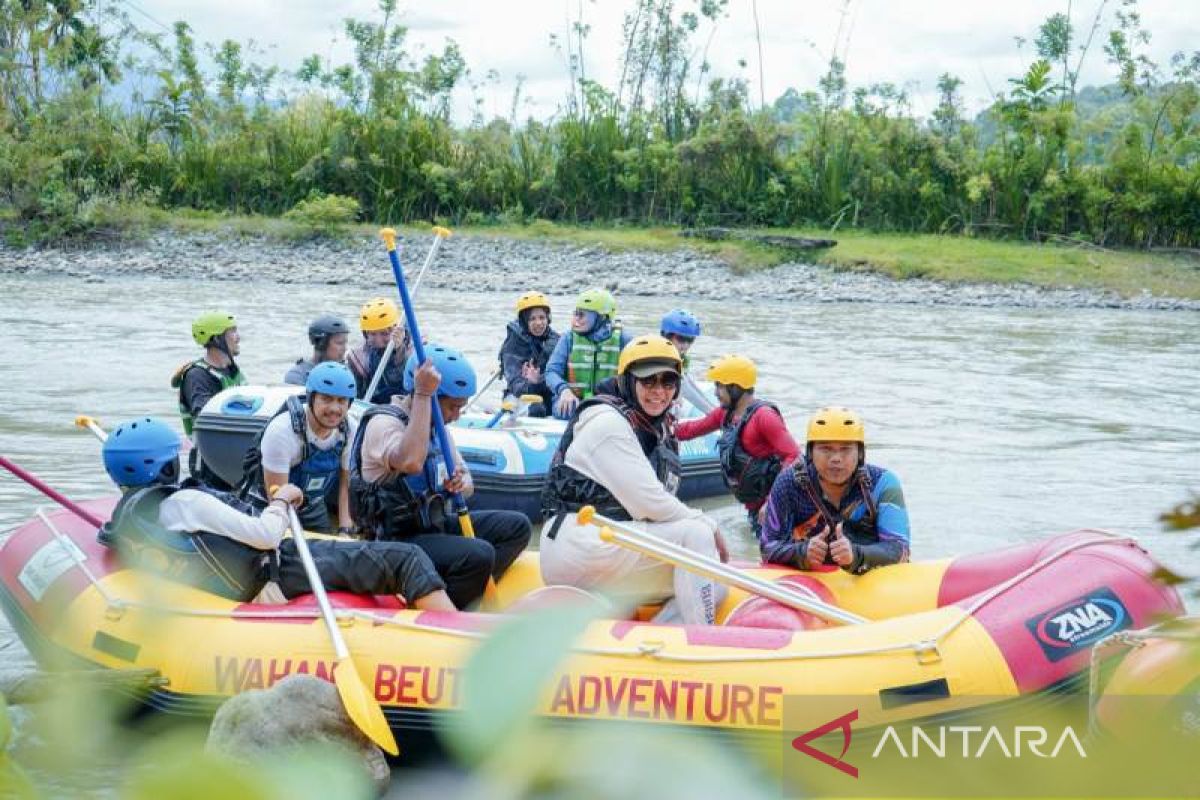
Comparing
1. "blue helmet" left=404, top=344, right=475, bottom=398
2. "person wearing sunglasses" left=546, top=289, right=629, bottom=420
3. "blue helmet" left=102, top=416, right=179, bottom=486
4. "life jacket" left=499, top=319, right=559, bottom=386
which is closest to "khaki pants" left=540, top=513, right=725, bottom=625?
"blue helmet" left=404, top=344, right=475, bottom=398

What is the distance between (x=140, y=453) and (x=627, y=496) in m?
1.53

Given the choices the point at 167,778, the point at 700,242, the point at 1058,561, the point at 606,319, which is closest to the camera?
the point at 167,778

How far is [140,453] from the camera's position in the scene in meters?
4.63

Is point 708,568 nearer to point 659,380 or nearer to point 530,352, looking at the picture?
point 659,380

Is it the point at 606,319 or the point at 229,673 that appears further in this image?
the point at 606,319

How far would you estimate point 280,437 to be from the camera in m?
5.55

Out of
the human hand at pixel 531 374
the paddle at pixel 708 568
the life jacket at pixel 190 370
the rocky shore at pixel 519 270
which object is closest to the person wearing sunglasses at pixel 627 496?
the paddle at pixel 708 568

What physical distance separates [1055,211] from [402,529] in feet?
59.9

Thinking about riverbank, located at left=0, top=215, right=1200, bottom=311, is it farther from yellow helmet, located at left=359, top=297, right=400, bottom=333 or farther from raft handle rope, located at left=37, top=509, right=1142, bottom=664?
raft handle rope, located at left=37, top=509, right=1142, bottom=664

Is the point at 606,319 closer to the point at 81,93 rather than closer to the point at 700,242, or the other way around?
Result: the point at 700,242

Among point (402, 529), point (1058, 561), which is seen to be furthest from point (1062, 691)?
point (402, 529)

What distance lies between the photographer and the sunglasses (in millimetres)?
4969

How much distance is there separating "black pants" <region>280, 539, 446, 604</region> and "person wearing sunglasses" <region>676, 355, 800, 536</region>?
7.00ft

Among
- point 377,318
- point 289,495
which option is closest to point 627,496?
point 289,495
